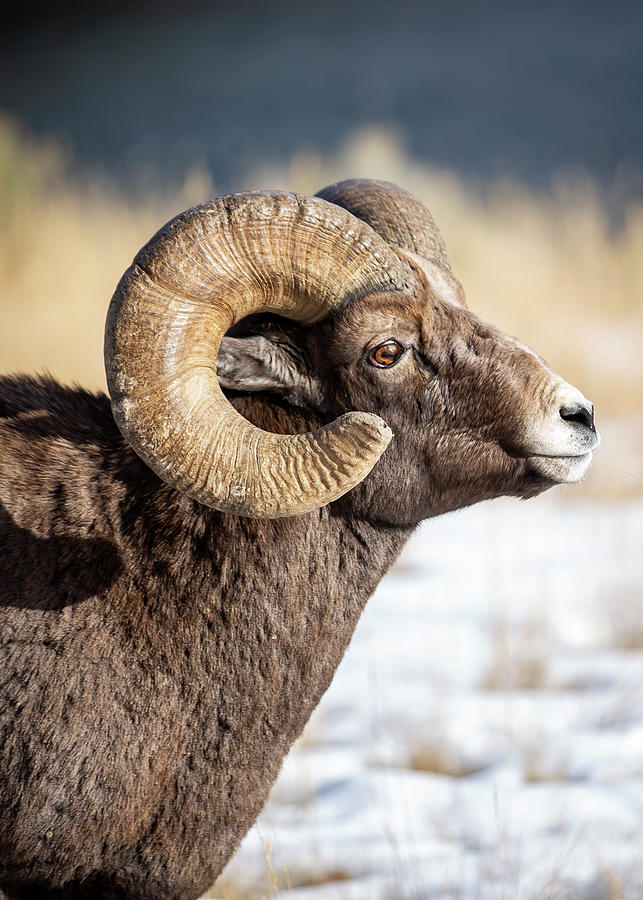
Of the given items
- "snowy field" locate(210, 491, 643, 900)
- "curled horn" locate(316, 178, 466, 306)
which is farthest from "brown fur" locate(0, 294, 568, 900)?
"snowy field" locate(210, 491, 643, 900)

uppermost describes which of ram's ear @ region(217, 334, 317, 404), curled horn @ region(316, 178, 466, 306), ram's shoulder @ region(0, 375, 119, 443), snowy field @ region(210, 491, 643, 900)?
curled horn @ region(316, 178, 466, 306)

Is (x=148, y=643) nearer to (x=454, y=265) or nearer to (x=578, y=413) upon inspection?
(x=578, y=413)

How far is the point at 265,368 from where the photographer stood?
293 cm

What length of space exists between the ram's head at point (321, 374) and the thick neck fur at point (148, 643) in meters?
0.21

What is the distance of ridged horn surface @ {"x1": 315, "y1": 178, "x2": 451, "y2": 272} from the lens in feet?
11.2

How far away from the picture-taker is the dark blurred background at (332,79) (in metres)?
35.8

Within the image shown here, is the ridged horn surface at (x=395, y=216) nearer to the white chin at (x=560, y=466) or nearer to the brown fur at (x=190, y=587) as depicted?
the brown fur at (x=190, y=587)

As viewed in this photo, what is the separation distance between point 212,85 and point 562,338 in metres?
37.0

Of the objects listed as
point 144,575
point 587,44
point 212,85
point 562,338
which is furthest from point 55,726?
point 587,44

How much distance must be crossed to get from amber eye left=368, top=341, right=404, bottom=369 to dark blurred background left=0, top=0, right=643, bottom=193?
92.7 feet

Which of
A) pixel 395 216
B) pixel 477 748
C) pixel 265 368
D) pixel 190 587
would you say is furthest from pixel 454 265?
pixel 190 587

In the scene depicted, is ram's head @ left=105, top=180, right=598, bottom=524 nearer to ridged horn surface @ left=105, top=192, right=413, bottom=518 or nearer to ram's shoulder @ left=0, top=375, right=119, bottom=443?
ridged horn surface @ left=105, top=192, right=413, bottom=518

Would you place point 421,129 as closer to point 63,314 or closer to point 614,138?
point 614,138

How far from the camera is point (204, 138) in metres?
37.6
